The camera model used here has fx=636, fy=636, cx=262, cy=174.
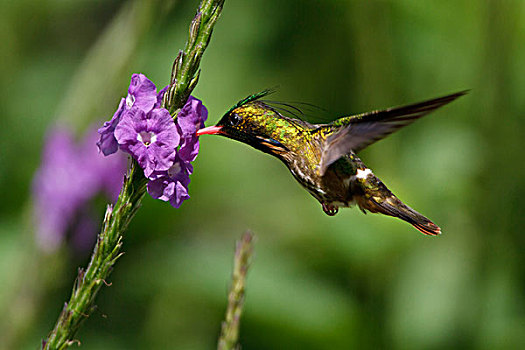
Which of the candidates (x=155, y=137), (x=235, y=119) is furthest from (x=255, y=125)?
(x=155, y=137)

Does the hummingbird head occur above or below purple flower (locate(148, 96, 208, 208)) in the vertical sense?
above

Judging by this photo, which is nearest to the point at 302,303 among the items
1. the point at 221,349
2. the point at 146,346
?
the point at 146,346

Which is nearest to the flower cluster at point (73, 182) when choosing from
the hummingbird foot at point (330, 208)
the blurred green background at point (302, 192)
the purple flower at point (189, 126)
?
the blurred green background at point (302, 192)

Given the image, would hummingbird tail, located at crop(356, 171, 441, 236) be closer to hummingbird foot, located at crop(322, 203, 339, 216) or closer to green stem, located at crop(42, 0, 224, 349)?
hummingbird foot, located at crop(322, 203, 339, 216)

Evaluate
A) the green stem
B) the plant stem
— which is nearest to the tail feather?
the plant stem

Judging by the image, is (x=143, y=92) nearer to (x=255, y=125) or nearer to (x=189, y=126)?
(x=189, y=126)

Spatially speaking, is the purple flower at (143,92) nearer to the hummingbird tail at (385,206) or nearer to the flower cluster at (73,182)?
the hummingbird tail at (385,206)
